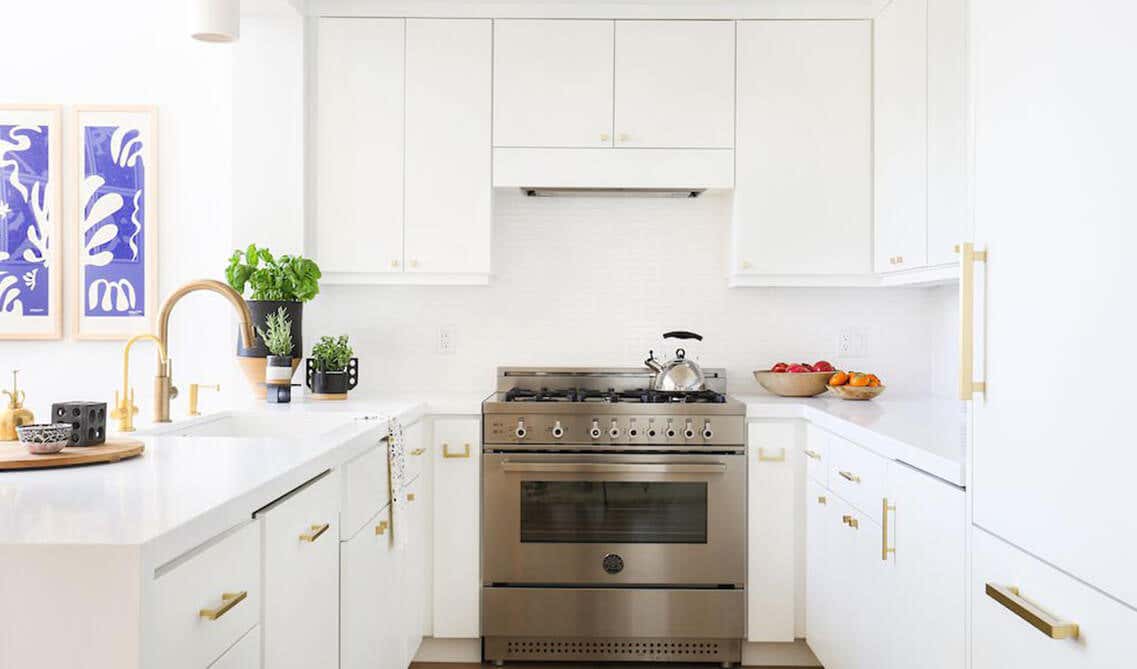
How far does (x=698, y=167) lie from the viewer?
3693 millimetres

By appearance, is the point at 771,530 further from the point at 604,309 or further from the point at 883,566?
the point at 604,309

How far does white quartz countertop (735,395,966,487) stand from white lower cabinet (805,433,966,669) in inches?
1.5

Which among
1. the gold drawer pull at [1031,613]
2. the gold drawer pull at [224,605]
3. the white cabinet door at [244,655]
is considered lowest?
the white cabinet door at [244,655]

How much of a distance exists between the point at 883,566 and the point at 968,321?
1011 mm

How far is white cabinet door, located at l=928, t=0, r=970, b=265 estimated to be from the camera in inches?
111

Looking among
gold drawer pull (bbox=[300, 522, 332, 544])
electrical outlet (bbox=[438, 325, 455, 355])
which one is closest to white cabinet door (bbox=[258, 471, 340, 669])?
gold drawer pull (bbox=[300, 522, 332, 544])

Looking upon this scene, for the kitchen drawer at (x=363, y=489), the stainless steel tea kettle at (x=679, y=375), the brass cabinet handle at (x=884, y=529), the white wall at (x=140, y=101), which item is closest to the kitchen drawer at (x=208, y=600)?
the kitchen drawer at (x=363, y=489)

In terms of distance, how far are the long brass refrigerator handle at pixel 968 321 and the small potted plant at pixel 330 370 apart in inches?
94.2

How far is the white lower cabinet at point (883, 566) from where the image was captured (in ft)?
6.92

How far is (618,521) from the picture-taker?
342 cm

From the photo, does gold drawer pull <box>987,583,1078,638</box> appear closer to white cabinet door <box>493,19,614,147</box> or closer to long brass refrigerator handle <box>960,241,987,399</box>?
long brass refrigerator handle <box>960,241,987,399</box>

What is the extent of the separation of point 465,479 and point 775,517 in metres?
1.14

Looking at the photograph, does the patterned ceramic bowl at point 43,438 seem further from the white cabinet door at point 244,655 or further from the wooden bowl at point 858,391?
the wooden bowl at point 858,391

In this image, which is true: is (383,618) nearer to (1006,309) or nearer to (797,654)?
(797,654)
